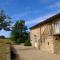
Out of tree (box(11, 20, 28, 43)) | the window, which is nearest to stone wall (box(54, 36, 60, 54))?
the window

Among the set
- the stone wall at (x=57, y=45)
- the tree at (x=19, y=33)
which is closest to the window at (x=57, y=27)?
the stone wall at (x=57, y=45)

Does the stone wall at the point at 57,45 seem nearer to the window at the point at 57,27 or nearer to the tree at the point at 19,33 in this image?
the window at the point at 57,27

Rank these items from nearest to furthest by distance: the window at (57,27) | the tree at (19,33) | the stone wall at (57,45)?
the window at (57,27), the stone wall at (57,45), the tree at (19,33)

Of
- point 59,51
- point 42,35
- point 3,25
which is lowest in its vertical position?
point 59,51

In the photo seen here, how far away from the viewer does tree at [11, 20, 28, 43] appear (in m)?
59.4

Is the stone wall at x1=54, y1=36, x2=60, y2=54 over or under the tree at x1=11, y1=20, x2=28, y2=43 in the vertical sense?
under

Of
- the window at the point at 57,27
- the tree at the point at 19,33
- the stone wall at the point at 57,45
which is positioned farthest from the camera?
the tree at the point at 19,33

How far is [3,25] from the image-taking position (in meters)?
55.6

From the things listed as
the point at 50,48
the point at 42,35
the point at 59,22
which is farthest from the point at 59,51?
the point at 42,35

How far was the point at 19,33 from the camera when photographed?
62.1m

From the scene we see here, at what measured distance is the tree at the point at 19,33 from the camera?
59425mm

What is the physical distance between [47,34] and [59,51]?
14.2ft

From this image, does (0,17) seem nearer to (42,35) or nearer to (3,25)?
(3,25)

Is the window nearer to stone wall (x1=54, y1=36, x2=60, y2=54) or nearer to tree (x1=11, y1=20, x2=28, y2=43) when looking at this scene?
stone wall (x1=54, y1=36, x2=60, y2=54)
